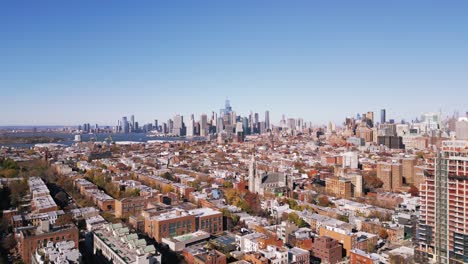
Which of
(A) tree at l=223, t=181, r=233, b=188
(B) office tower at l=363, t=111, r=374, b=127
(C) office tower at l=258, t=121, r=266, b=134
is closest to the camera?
(A) tree at l=223, t=181, r=233, b=188

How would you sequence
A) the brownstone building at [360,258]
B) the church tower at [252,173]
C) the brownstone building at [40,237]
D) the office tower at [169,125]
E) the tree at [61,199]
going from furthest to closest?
1. the office tower at [169,125]
2. the church tower at [252,173]
3. the tree at [61,199]
4. the brownstone building at [40,237]
5. the brownstone building at [360,258]

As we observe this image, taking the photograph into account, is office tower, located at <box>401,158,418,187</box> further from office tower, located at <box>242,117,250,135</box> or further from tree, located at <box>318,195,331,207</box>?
office tower, located at <box>242,117,250,135</box>

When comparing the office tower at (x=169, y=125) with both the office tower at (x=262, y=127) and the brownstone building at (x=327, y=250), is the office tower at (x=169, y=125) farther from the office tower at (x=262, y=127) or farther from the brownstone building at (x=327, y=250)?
the brownstone building at (x=327, y=250)

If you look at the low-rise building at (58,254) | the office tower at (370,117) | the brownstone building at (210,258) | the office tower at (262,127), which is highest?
the office tower at (370,117)

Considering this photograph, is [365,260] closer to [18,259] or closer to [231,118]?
[18,259]

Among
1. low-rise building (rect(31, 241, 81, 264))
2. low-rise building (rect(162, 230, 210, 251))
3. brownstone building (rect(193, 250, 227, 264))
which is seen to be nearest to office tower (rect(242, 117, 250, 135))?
low-rise building (rect(162, 230, 210, 251))

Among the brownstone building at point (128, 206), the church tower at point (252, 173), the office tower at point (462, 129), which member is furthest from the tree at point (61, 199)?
the office tower at point (462, 129)

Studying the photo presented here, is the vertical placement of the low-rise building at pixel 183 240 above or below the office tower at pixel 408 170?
below
